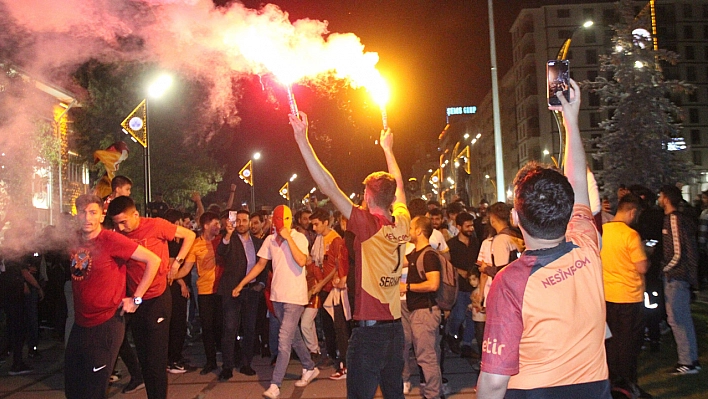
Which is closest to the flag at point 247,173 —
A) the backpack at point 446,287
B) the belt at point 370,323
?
the backpack at point 446,287

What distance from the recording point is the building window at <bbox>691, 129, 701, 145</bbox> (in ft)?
256

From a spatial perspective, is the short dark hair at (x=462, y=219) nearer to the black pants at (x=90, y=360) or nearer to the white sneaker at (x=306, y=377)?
the white sneaker at (x=306, y=377)

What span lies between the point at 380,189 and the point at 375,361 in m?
1.35

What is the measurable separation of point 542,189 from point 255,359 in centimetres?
880

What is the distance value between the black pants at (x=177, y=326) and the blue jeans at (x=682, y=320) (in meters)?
6.87

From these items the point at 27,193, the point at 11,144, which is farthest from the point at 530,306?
the point at 27,193

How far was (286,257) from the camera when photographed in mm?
8531

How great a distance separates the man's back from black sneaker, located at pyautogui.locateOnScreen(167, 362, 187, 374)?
7.78m

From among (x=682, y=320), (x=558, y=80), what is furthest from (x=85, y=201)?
(x=682, y=320)

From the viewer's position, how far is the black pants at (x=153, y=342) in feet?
19.8

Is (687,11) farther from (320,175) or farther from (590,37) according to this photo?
(320,175)

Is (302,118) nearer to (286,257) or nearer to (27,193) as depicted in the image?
(286,257)

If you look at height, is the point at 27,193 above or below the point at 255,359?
above

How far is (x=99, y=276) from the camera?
523 cm
